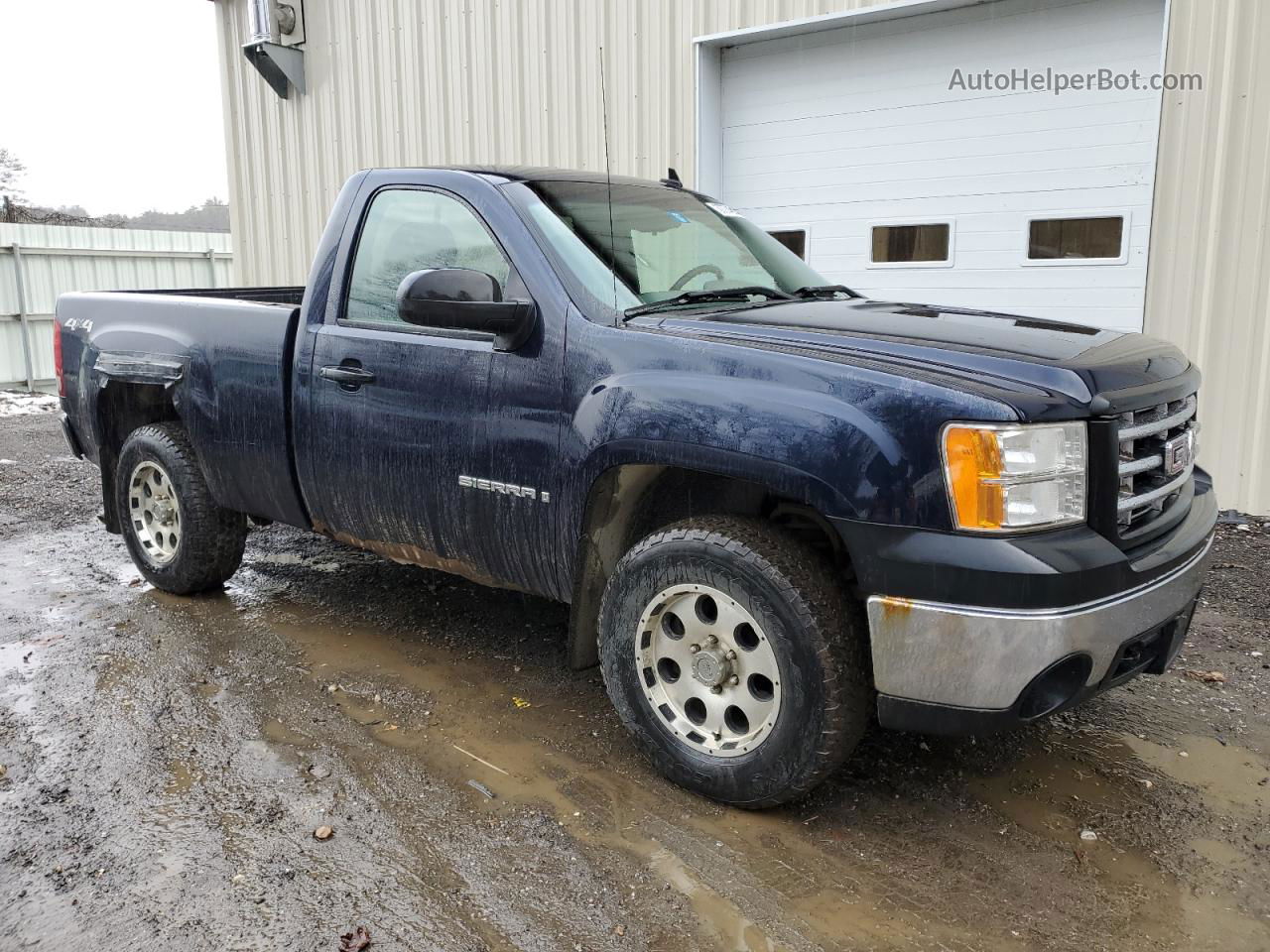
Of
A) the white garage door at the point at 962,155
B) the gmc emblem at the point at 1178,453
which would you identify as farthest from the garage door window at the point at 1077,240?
the gmc emblem at the point at 1178,453

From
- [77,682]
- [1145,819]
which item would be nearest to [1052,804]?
[1145,819]

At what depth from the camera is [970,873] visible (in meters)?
2.77

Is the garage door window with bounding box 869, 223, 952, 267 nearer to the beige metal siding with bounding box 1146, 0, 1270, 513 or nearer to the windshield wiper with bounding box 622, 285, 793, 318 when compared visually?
the beige metal siding with bounding box 1146, 0, 1270, 513

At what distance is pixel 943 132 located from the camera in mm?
7082

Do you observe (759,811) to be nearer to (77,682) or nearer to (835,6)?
(77,682)

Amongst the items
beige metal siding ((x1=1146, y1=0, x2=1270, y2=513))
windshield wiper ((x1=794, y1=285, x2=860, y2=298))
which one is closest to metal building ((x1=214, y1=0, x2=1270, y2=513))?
beige metal siding ((x1=1146, y1=0, x2=1270, y2=513))

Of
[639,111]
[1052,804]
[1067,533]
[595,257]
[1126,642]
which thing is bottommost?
[1052,804]

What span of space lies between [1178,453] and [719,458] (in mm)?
1389

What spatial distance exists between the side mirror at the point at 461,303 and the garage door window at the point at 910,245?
4.69m

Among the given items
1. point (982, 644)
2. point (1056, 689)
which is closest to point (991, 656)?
point (982, 644)

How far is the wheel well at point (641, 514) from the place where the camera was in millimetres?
3203

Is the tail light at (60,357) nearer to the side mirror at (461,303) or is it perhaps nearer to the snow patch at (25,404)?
the side mirror at (461,303)

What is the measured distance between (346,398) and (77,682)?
62.5 inches

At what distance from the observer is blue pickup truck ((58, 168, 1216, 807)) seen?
2.62 metres
